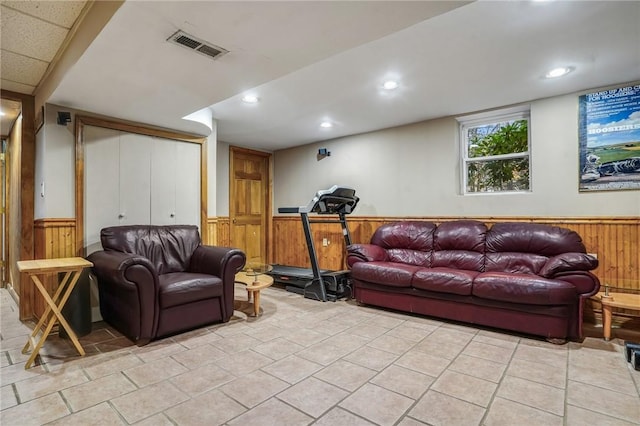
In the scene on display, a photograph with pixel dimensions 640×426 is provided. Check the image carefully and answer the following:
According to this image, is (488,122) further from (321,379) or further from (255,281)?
(321,379)

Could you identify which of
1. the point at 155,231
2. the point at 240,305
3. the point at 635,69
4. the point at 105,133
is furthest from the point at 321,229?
the point at 635,69

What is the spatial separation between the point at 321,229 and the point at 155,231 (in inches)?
109

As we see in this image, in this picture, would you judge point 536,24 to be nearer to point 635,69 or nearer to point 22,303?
point 635,69

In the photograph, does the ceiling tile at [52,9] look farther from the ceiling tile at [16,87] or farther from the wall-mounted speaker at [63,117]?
the ceiling tile at [16,87]

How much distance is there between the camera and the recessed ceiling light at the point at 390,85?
3.20m

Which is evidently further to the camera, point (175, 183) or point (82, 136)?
point (175, 183)

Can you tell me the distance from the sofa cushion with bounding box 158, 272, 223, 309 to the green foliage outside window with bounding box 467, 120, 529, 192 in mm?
3370

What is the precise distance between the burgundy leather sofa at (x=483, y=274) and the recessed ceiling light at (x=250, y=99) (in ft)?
6.83

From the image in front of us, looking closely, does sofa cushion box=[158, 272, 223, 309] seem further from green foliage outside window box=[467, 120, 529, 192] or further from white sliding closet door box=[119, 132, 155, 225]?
green foliage outside window box=[467, 120, 529, 192]

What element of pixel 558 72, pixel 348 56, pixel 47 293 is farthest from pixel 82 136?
pixel 558 72

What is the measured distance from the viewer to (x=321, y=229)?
5.62 meters

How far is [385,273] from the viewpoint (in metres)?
3.60

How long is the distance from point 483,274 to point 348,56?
7.74ft

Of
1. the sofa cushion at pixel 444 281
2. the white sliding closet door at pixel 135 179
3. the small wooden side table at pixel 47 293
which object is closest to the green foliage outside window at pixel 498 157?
the sofa cushion at pixel 444 281
